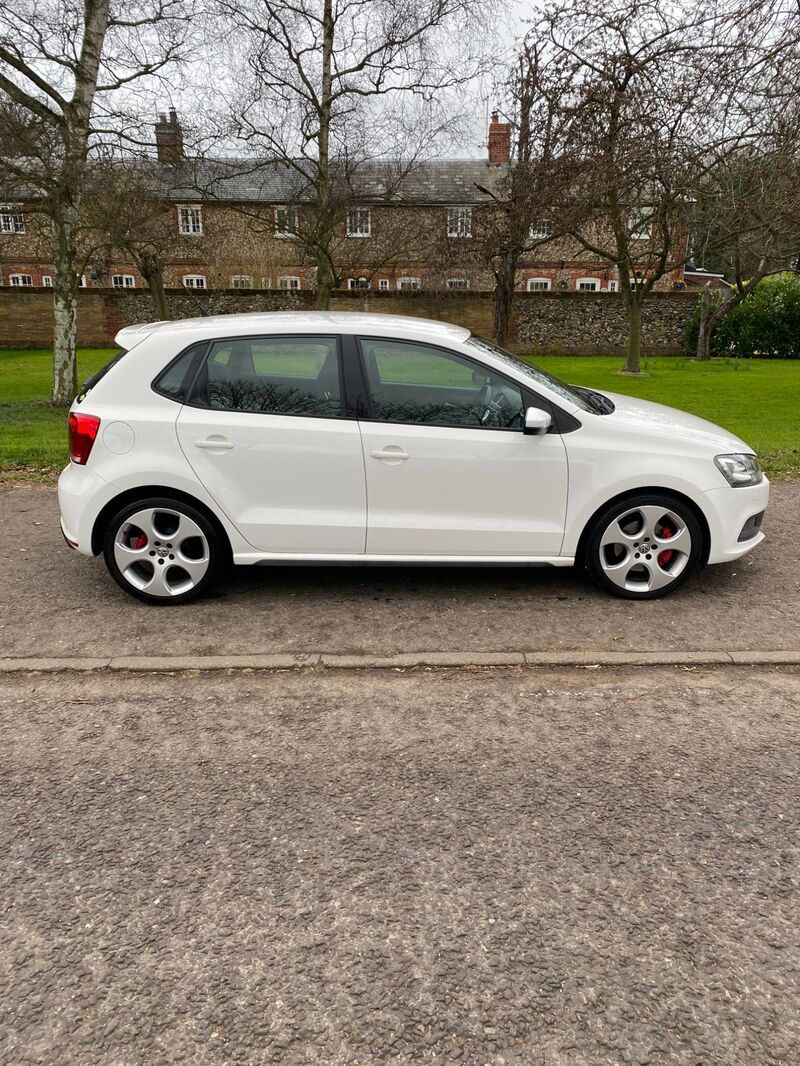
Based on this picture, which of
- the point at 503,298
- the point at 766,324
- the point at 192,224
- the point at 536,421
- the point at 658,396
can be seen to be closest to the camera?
the point at 536,421

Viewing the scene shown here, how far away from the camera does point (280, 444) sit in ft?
14.6

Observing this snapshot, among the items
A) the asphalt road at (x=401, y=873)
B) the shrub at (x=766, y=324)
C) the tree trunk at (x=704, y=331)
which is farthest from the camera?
the shrub at (x=766, y=324)

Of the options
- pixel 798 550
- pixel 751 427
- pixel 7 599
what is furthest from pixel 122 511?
pixel 751 427

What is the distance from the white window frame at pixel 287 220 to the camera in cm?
1984

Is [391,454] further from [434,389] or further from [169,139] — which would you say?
[169,139]

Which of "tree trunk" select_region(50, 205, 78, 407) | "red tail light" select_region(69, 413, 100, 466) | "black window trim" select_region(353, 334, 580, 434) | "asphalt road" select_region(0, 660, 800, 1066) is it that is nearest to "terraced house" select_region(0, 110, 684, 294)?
"tree trunk" select_region(50, 205, 78, 407)

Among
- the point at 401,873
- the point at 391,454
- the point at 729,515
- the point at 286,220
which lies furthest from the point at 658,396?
the point at 401,873

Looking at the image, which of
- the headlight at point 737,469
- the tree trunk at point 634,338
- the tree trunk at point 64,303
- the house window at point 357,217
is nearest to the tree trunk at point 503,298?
the tree trunk at point 634,338

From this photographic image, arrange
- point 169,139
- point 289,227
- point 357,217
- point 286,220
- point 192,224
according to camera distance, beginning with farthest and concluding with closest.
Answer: point 192,224 < point 357,217 < point 286,220 < point 289,227 < point 169,139

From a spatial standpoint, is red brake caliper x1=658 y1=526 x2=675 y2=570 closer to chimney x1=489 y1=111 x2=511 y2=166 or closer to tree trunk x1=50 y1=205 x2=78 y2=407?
tree trunk x1=50 y1=205 x2=78 y2=407

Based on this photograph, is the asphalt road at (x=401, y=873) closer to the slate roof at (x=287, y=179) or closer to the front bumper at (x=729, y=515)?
the front bumper at (x=729, y=515)

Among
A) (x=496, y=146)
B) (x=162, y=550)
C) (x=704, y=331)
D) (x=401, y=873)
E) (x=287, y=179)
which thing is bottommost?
(x=401, y=873)

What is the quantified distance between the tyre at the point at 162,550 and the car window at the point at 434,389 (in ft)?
4.29

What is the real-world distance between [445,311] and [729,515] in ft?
87.4
